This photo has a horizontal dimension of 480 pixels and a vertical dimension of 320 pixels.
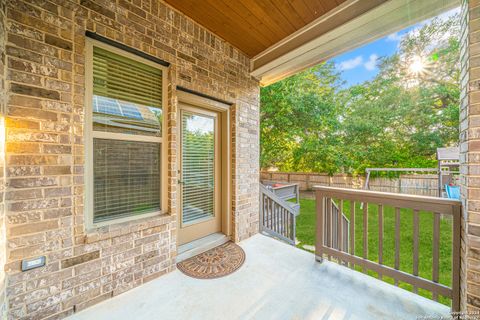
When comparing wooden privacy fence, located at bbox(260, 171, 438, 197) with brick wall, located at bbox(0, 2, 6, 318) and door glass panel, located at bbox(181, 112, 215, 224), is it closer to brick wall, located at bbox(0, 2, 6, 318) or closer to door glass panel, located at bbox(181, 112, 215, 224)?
door glass panel, located at bbox(181, 112, 215, 224)

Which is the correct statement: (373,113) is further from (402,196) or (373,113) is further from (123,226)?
(123,226)

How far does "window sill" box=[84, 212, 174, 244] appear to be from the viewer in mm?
1696

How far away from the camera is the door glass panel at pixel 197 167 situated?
2.69m

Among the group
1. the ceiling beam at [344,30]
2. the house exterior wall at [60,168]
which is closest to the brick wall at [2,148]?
the house exterior wall at [60,168]

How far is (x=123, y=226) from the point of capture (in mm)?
1867

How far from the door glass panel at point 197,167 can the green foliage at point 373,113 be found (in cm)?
516

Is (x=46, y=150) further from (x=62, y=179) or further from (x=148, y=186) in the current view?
(x=148, y=186)

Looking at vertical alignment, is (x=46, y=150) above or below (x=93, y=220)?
above

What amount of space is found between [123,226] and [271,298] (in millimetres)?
1596

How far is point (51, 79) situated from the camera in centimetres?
150

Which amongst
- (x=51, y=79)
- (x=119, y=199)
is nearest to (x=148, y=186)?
(x=119, y=199)

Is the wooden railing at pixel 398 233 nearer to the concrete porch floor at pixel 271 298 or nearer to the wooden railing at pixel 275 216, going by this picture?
the concrete porch floor at pixel 271 298

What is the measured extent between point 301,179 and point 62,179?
976 cm

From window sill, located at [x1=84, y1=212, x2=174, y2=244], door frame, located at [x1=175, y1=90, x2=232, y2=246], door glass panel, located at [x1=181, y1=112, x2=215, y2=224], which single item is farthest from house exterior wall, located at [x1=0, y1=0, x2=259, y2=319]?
door frame, located at [x1=175, y1=90, x2=232, y2=246]
